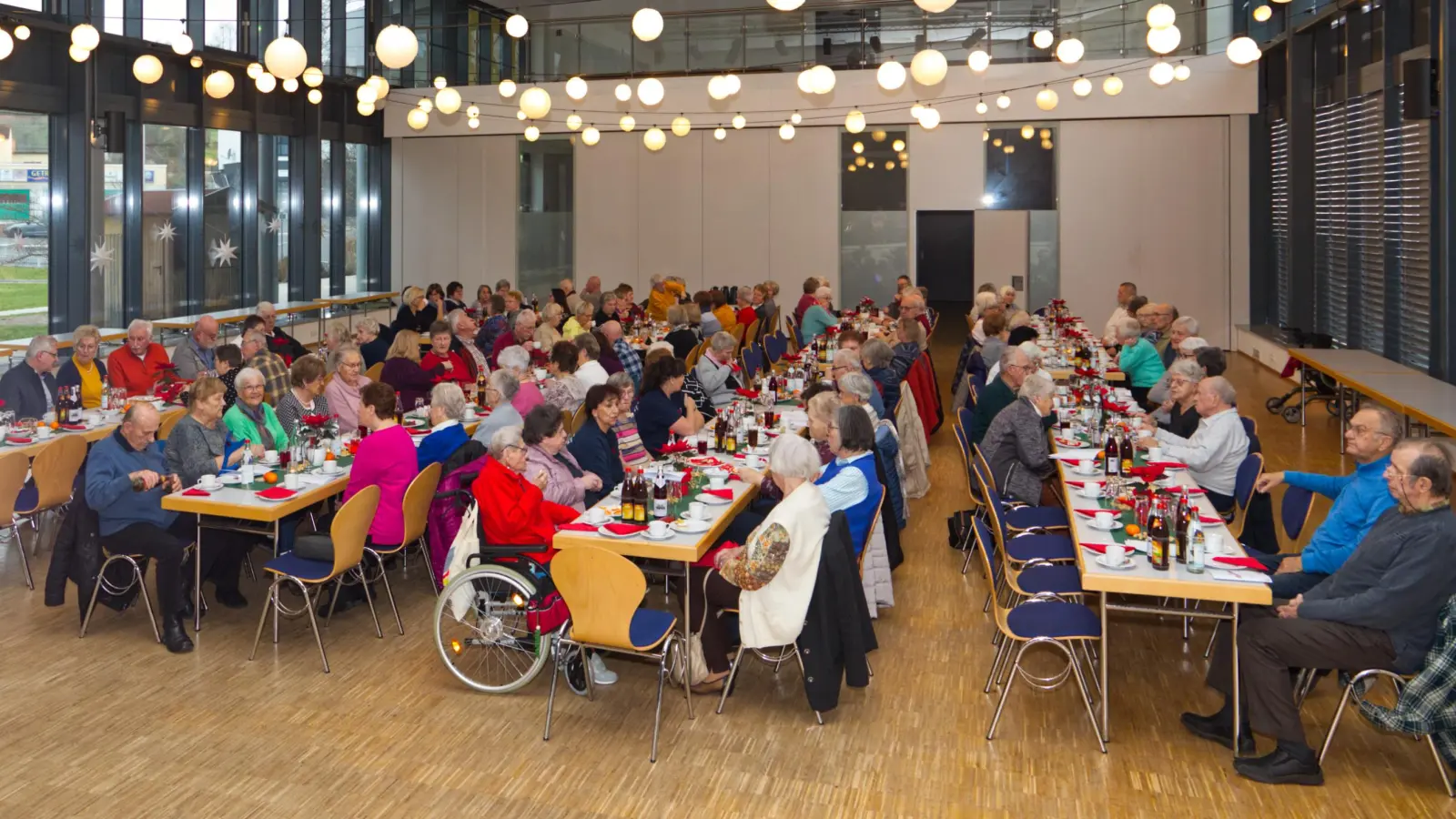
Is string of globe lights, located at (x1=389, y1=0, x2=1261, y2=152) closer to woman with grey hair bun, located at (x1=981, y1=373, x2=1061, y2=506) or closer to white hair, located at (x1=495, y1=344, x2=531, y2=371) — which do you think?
woman with grey hair bun, located at (x1=981, y1=373, x2=1061, y2=506)

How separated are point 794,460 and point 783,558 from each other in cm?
47

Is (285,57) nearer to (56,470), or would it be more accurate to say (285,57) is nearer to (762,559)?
(56,470)

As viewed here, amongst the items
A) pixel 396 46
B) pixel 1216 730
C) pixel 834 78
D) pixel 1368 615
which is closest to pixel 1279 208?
pixel 834 78

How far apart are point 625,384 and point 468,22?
1548cm

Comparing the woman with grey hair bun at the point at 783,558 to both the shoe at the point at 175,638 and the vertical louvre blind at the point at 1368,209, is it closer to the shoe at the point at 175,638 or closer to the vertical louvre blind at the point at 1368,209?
the shoe at the point at 175,638

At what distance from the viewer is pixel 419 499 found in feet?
22.4

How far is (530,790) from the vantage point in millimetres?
5012

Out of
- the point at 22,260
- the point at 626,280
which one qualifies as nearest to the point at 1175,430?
the point at 22,260

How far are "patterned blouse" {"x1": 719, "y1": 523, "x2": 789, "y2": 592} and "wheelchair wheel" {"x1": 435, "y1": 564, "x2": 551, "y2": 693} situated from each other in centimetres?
104

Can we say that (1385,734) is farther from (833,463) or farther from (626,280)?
→ (626,280)

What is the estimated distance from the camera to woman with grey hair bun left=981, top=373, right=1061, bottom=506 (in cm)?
737

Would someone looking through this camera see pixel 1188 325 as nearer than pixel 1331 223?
Yes

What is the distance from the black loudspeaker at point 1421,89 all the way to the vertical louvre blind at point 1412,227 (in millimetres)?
239

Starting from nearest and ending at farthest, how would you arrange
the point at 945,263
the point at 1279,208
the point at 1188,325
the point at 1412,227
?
the point at 1188,325, the point at 1412,227, the point at 1279,208, the point at 945,263
